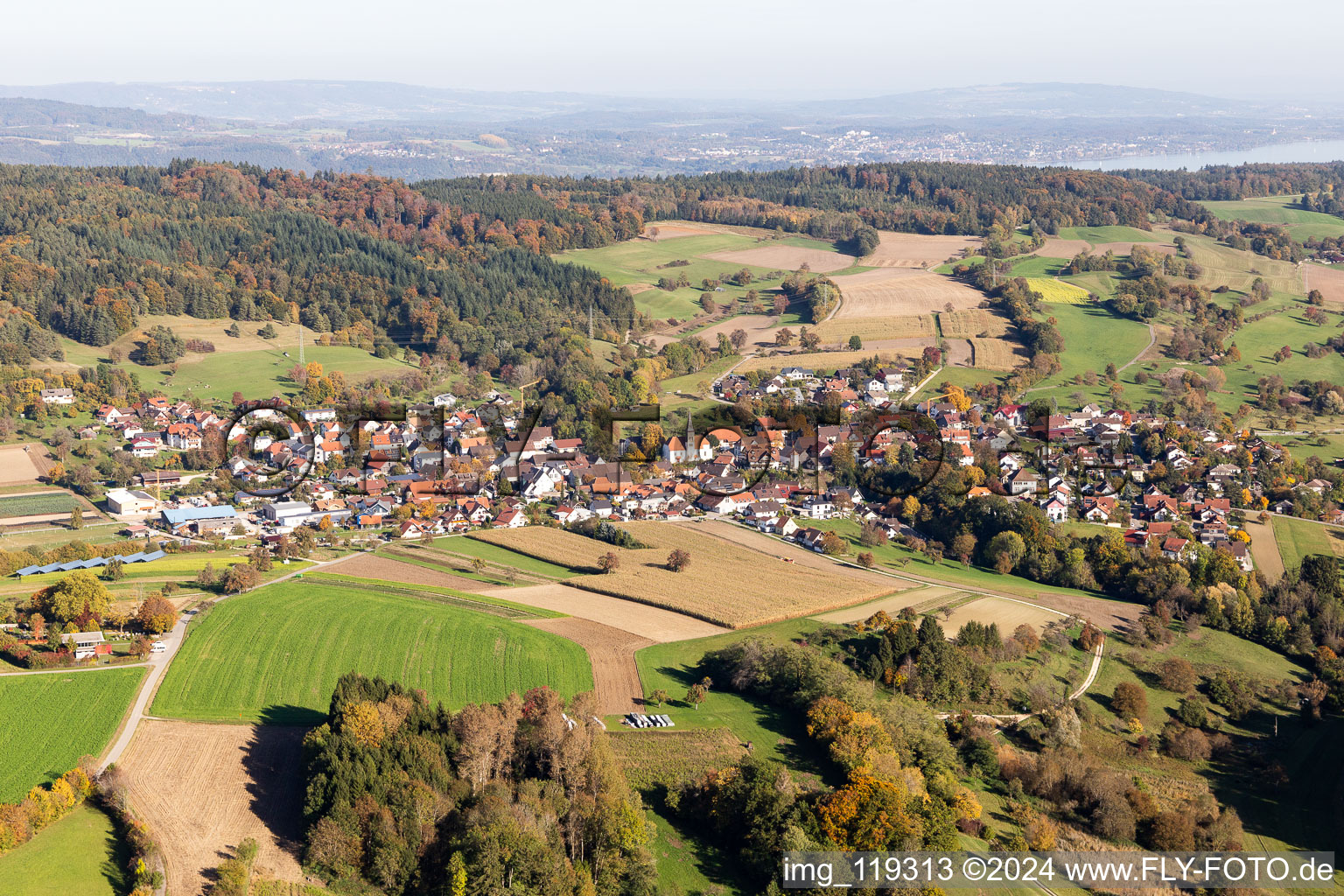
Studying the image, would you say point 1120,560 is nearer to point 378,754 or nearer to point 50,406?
point 378,754

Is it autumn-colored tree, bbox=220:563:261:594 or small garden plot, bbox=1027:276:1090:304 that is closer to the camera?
autumn-colored tree, bbox=220:563:261:594

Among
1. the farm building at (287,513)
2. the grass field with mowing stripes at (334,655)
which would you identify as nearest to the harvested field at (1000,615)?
the grass field with mowing stripes at (334,655)

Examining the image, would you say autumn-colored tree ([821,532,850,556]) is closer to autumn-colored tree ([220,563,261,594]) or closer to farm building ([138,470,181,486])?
autumn-colored tree ([220,563,261,594])

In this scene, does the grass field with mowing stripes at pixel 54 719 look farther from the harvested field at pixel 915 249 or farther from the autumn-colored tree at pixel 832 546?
the harvested field at pixel 915 249

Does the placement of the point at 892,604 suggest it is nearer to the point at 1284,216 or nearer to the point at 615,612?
the point at 615,612

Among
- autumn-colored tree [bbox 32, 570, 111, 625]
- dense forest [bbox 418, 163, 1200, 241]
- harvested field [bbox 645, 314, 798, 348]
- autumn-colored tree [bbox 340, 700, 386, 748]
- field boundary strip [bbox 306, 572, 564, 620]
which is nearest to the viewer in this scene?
autumn-colored tree [bbox 340, 700, 386, 748]

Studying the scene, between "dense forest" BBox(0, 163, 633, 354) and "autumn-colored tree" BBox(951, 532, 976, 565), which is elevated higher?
"dense forest" BBox(0, 163, 633, 354)

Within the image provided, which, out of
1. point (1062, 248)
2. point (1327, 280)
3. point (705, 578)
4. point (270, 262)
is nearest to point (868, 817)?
point (705, 578)

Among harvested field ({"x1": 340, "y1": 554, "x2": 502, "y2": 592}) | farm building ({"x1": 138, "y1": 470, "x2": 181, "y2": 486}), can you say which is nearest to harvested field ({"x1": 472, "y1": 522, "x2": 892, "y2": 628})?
harvested field ({"x1": 340, "y1": 554, "x2": 502, "y2": 592})
